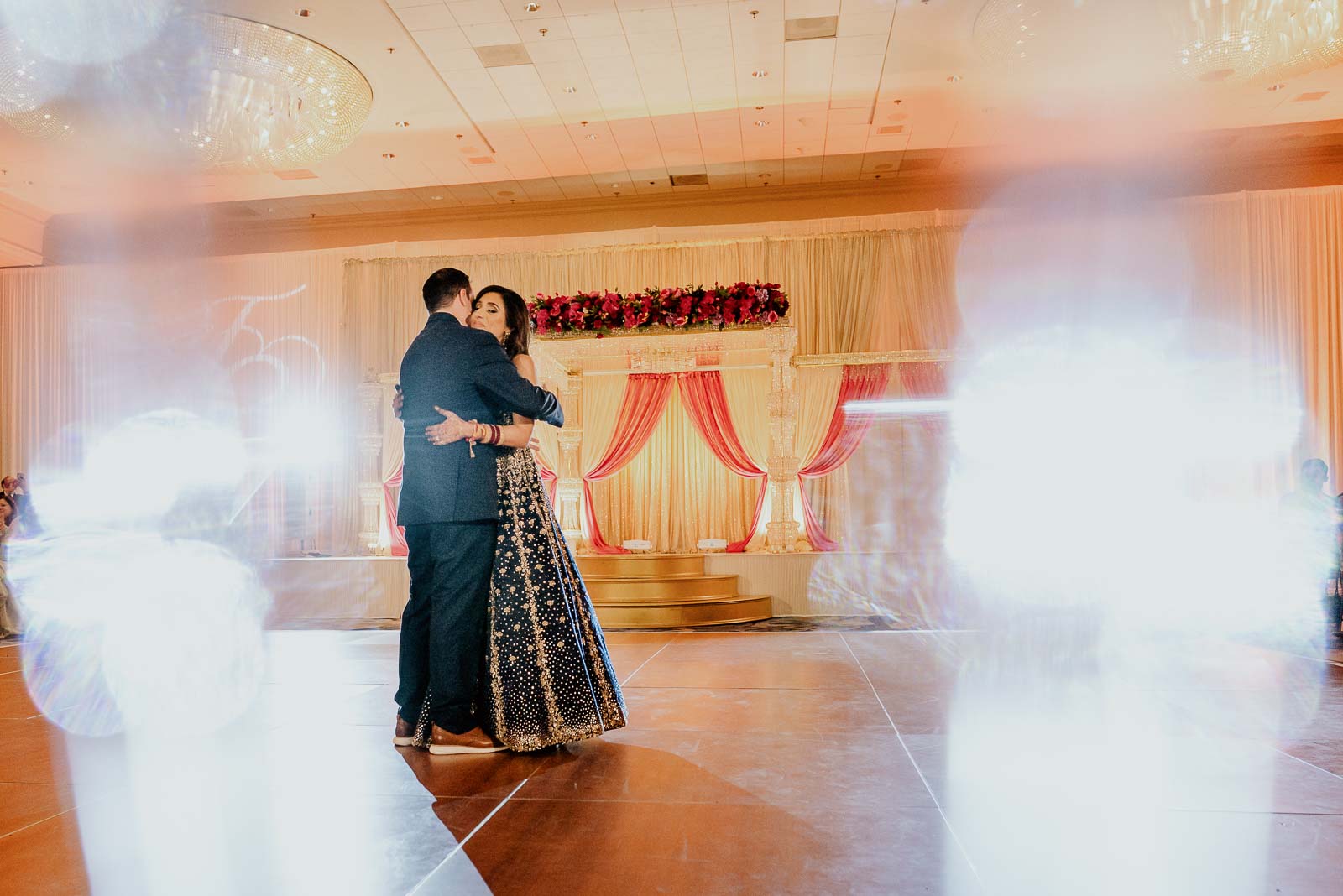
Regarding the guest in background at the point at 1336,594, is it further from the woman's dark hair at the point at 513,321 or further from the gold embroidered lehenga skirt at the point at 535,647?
the woman's dark hair at the point at 513,321

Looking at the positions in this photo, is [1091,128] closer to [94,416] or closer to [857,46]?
[857,46]

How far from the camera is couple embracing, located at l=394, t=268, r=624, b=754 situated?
275cm

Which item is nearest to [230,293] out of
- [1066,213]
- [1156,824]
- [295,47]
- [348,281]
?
[348,281]

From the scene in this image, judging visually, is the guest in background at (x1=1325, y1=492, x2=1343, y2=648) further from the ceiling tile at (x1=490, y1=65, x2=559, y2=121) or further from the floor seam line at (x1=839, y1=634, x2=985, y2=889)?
the ceiling tile at (x1=490, y1=65, x2=559, y2=121)

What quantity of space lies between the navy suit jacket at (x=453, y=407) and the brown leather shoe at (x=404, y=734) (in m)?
0.63

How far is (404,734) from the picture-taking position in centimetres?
287

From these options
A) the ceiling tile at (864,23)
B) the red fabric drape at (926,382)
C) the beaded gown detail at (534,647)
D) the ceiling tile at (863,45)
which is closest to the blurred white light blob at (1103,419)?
the red fabric drape at (926,382)

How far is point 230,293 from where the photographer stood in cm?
1152

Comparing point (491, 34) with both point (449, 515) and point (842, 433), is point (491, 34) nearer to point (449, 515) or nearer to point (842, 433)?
point (842, 433)

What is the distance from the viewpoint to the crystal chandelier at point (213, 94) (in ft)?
22.0

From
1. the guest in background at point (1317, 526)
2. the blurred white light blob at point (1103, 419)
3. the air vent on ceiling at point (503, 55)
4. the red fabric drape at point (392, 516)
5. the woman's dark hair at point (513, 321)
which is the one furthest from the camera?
the red fabric drape at point (392, 516)

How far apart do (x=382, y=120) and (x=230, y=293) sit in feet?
12.9

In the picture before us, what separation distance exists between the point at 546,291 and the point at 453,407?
826 centimetres

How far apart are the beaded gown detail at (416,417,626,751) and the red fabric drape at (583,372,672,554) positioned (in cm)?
683
